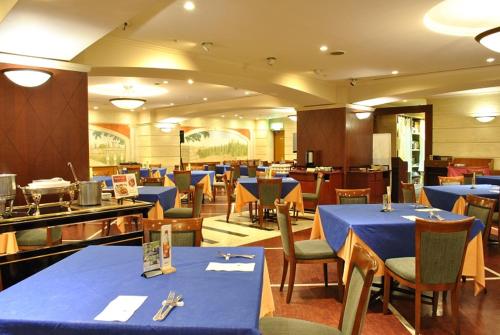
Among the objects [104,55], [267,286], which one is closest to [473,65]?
[104,55]

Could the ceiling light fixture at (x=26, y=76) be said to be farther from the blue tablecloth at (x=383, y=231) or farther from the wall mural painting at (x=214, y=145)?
the wall mural painting at (x=214, y=145)

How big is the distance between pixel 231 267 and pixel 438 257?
1611mm

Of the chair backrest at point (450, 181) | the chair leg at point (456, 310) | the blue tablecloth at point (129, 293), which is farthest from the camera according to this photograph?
the chair backrest at point (450, 181)

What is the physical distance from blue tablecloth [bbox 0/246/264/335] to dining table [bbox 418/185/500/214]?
419 centimetres

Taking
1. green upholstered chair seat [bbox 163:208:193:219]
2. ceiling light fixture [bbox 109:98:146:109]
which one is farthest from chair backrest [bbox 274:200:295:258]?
ceiling light fixture [bbox 109:98:146:109]

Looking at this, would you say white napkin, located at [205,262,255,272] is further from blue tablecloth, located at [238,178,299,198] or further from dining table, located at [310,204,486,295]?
blue tablecloth, located at [238,178,299,198]

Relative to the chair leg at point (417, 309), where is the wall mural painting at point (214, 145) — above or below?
above

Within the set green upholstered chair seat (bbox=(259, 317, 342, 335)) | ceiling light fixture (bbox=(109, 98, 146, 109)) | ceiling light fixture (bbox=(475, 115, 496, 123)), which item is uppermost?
ceiling light fixture (bbox=(109, 98, 146, 109))

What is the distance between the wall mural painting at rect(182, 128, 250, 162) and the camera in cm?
1667

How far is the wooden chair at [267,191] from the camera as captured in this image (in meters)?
6.64

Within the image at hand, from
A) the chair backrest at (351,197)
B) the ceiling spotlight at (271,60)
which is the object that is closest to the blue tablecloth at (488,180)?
the chair backrest at (351,197)

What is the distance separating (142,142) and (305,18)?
35.9 feet

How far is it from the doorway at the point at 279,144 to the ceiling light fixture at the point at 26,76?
1468 centimetres

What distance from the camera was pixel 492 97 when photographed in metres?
11.0
